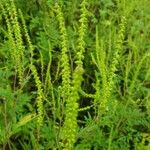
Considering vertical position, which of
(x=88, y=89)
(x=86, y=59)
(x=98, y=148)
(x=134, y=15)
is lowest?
(x=98, y=148)

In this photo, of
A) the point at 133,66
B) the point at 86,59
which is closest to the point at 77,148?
the point at 133,66

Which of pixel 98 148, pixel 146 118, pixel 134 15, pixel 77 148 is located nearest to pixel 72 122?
pixel 77 148

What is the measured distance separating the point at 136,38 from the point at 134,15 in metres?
0.46

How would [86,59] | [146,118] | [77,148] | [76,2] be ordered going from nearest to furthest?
[77,148], [146,118], [86,59], [76,2]

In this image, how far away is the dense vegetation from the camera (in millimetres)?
1701

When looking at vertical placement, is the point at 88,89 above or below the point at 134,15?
below

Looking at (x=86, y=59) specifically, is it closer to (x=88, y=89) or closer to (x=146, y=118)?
(x=88, y=89)

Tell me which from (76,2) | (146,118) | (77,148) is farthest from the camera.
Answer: (76,2)

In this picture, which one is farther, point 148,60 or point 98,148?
point 148,60

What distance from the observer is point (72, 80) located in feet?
5.80

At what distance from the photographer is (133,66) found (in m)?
2.59

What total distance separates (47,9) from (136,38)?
0.79m

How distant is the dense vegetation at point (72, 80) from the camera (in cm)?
170

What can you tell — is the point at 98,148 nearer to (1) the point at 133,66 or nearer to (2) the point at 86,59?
(1) the point at 133,66
